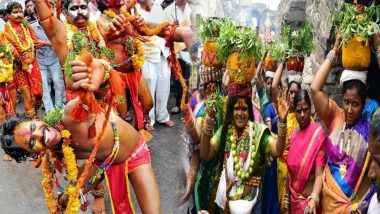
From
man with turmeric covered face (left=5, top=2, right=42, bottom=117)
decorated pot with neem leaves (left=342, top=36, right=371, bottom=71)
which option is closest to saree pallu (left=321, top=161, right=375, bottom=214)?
decorated pot with neem leaves (left=342, top=36, right=371, bottom=71)

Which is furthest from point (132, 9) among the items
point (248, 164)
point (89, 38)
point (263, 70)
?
point (248, 164)

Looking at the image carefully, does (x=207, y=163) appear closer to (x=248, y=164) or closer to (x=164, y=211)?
(x=248, y=164)

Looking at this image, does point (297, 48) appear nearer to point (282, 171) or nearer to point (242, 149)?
point (282, 171)

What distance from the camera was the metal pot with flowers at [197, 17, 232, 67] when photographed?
13.5 ft

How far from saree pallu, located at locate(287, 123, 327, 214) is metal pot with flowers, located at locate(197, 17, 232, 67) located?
3.25 ft

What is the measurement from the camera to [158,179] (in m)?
5.55

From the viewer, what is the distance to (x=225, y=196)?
3795 mm

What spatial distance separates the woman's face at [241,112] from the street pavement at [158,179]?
109cm

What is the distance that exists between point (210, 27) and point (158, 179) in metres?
2.23

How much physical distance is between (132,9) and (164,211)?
2218 mm

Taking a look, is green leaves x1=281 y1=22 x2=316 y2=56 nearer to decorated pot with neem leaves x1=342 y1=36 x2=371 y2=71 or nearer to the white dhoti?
decorated pot with neem leaves x1=342 y1=36 x2=371 y2=71

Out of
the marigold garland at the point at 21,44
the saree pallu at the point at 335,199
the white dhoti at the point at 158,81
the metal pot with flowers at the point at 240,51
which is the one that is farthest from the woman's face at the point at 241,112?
the marigold garland at the point at 21,44

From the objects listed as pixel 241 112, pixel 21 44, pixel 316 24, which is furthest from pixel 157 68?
pixel 241 112

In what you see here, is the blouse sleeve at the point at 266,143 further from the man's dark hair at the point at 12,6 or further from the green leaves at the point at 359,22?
the man's dark hair at the point at 12,6
